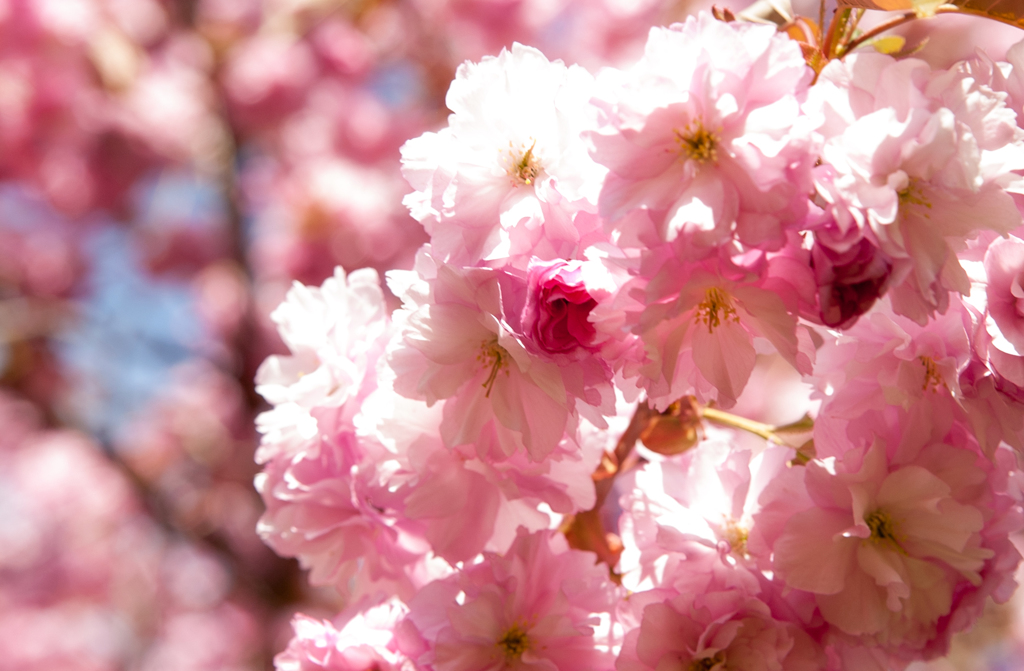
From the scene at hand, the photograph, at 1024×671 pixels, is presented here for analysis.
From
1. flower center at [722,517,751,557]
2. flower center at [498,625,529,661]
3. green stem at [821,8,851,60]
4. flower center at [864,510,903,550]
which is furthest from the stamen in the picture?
green stem at [821,8,851,60]

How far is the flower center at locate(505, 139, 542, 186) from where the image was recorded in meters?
0.62

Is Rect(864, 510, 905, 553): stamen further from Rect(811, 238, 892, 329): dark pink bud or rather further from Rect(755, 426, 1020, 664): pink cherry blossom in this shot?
Rect(811, 238, 892, 329): dark pink bud

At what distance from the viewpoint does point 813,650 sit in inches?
26.0

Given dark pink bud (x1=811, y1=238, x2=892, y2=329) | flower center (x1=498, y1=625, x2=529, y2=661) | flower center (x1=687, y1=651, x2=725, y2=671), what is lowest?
flower center (x1=498, y1=625, x2=529, y2=661)

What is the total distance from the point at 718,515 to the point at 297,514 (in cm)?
45

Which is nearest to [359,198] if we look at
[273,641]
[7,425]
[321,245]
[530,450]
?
[321,245]

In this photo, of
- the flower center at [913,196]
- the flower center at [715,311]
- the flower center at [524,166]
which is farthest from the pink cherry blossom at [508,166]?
the flower center at [913,196]

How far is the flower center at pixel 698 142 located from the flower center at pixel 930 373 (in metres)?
0.28

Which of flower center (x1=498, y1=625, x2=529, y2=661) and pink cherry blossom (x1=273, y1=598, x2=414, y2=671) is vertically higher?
flower center (x1=498, y1=625, x2=529, y2=661)

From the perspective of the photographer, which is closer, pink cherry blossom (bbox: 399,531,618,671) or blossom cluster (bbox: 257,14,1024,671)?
blossom cluster (bbox: 257,14,1024,671)

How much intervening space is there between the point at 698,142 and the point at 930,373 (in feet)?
1.01

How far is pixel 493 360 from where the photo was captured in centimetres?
65

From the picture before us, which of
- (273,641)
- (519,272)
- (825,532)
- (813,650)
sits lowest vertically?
(273,641)

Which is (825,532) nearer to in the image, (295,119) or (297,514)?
(297,514)
